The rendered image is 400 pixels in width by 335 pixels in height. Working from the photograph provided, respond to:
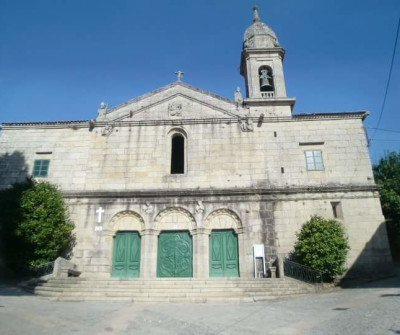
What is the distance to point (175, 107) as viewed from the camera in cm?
1945

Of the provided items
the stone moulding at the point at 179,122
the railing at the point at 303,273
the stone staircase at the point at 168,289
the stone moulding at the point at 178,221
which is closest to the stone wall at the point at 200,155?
the stone moulding at the point at 179,122

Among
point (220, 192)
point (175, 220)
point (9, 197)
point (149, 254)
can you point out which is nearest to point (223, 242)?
point (220, 192)

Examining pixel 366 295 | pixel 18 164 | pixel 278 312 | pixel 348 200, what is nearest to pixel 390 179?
pixel 348 200

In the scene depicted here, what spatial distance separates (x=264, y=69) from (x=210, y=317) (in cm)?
1677

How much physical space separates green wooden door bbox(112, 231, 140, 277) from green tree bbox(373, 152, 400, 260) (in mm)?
14577

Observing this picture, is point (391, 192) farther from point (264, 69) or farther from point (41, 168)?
point (41, 168)

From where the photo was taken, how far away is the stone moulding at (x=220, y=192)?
54.4 feet

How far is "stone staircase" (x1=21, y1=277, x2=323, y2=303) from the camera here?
11615 millimetres

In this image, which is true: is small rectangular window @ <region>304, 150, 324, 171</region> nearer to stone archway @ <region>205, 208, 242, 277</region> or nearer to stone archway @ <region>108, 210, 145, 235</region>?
stone archway @ <region>205, 208, 242, 277</region>

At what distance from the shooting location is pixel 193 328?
7449 mm

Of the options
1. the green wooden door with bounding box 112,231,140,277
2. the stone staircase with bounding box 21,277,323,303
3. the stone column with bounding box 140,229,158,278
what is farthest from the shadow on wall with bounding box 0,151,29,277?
the stone column with bounding box 140,229,158,278

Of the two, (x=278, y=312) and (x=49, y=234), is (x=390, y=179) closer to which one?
(x=278, y=312)

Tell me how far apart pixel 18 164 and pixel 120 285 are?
416 inches

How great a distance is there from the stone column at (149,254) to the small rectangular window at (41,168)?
6989mm
